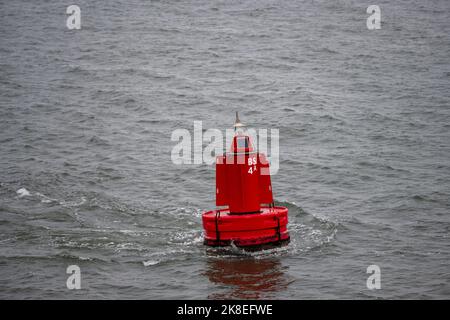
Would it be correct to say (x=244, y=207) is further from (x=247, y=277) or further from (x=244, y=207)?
(x=247, y=277)

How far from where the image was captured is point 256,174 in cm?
1582

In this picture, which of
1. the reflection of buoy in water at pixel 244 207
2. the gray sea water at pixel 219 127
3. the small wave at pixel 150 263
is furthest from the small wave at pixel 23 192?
the reflection of buoy in water at pixel 244 207

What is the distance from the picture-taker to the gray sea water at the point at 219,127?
14.7 meters

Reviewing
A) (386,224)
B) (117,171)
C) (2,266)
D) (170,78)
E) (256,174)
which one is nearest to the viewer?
(2,266)

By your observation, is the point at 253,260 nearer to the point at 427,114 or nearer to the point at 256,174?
the point at 256,174

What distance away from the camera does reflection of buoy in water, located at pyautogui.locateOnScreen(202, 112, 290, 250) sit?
1532 centimetres

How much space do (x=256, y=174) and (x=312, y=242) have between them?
218 cm

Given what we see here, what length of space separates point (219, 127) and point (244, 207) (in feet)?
41.2

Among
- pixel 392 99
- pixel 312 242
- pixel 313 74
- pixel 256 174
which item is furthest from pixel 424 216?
pixel 313 74

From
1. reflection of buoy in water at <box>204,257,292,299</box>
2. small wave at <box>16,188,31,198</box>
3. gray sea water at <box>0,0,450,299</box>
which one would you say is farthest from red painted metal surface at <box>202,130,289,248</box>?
small wave at <box>16,188,31,198</box>

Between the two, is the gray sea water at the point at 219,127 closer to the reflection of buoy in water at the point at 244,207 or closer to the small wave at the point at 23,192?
the small wave at the point at 23,192

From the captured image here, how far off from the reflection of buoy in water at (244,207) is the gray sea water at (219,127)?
13.3 inches

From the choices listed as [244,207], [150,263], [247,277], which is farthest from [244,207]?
[150,263]

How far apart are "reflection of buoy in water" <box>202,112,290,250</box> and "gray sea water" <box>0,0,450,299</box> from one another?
0.34 meters
